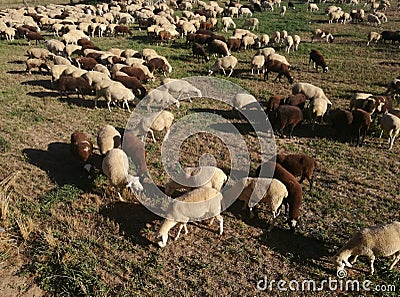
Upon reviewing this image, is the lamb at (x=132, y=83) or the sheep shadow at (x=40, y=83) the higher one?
the lamb at (x=132, y=83)

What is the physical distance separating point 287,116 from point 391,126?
3079 mm

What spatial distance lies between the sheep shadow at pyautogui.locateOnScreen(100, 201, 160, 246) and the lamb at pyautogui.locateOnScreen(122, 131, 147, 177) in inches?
47.7

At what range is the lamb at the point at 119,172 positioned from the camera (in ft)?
25.8

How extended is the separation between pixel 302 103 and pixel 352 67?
853 centimetres

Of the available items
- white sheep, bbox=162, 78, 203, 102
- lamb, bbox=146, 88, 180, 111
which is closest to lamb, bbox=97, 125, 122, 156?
lamb, bbox=146, 88, 180, 111

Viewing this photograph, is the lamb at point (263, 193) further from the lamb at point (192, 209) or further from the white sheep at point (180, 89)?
the white sheep at point (180, 89)

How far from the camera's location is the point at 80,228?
719 centimetres

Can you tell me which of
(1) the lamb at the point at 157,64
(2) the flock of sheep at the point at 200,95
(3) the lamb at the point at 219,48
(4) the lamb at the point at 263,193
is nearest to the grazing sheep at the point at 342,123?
(2) the flock of sheep at the point at 200,95

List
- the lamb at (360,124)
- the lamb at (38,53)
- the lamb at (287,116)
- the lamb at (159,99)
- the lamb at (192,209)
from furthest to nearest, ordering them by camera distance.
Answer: the lamb at (38,53) < the lamb at (159,99) < the lamb at (287,116) < the lamb at (360,124) < the lamb at (192,209)

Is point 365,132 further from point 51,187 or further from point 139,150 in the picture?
point 51,187

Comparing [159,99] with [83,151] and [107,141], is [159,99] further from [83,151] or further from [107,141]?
[83,151]

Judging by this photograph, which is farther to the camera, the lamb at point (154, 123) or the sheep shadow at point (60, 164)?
the lamb at point (154, 123)

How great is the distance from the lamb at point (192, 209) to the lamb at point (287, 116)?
4.32 meters

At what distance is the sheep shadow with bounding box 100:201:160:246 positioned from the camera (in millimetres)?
7025
